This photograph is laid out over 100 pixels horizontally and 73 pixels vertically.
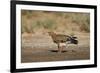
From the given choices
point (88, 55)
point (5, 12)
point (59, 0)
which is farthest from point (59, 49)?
point (5, 12)

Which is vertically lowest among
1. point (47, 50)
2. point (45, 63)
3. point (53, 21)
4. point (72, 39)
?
point (45, 63)

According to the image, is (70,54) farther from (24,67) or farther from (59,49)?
(24,67)

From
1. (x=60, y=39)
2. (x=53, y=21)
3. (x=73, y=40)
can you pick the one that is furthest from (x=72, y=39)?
(x=53, y=21)

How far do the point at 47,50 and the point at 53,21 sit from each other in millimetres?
290

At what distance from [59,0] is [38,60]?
2.05 ft

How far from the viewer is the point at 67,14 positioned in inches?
80.1

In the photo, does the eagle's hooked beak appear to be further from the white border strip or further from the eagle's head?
the white border strip

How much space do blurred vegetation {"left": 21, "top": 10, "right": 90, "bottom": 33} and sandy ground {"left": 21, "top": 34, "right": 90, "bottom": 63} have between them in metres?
0.08

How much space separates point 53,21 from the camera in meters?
1.99

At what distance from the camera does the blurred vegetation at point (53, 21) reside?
1.91 m

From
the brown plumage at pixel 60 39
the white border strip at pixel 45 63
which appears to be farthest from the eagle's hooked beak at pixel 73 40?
the white border strip at pixel 45 63

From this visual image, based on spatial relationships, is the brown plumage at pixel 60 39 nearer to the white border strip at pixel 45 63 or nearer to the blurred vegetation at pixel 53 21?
the blurred vegetation at pixel 53 21

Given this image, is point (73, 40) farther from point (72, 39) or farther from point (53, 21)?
point (53, 21)

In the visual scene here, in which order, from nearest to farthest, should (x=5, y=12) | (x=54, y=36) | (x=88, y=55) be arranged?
(x=5, y=12) → (x=54, y=36) → (x=88, y=55)
